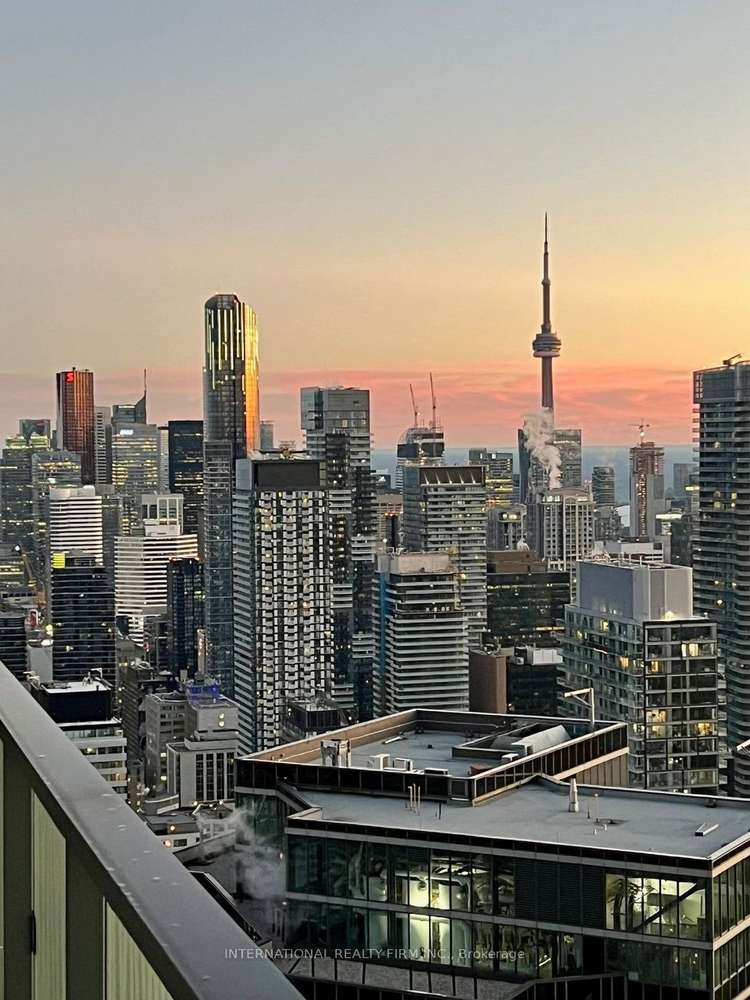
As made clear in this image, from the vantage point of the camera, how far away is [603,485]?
164 feet

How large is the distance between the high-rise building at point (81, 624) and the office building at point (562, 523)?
43.0 feet

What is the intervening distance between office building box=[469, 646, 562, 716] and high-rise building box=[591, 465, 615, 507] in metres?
15.4

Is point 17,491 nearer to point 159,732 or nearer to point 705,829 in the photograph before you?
point 159,732

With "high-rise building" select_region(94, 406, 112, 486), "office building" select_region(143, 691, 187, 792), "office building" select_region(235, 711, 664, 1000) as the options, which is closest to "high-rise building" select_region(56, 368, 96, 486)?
"high-rise building" select_region(94, 406, 112, 486)

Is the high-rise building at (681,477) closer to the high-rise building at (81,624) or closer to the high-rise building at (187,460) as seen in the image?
the high-rise building at (81,624)

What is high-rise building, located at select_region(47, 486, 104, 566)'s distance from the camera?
1774 inches

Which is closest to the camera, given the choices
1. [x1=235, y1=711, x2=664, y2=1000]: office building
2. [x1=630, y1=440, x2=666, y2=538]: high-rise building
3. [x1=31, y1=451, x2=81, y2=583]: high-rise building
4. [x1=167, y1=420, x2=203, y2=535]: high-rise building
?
[x1=235, y1=711, x2=664, y2=1000]: office building

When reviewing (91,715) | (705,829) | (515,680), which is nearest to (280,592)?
(515,680)

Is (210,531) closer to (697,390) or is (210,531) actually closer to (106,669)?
(106,669)

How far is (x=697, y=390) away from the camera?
31484 mm

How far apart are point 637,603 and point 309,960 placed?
49.0ft

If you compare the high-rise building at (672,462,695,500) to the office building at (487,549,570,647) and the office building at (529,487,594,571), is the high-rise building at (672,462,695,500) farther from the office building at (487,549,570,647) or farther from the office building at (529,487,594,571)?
the office building at (529,487,594,571)

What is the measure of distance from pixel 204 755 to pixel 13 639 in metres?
5.93

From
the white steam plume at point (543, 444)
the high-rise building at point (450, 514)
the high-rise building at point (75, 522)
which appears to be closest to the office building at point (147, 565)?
the high-rise building at point (75, 522)
